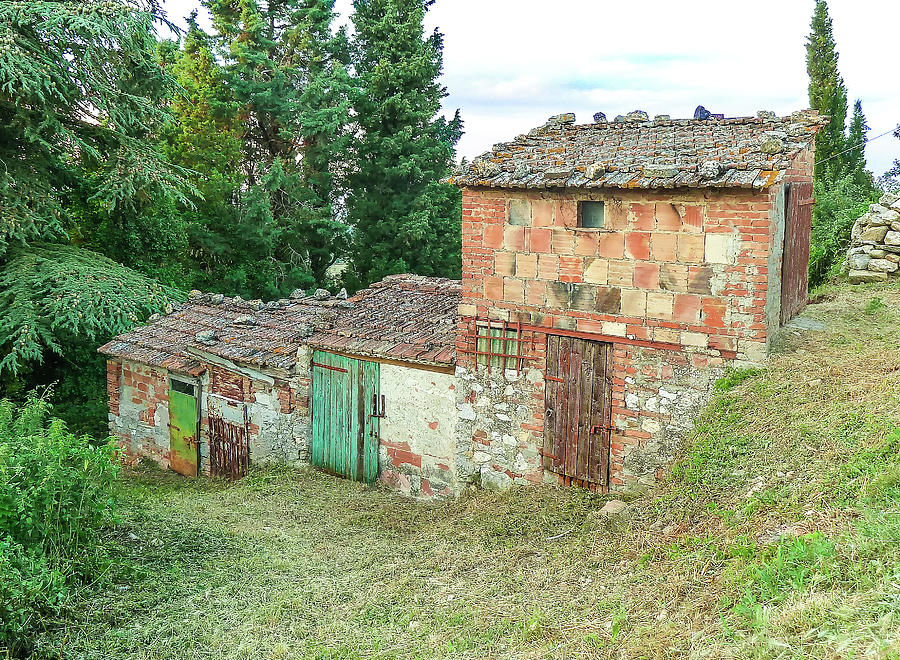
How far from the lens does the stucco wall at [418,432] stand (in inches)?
365

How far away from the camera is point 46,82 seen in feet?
40.8

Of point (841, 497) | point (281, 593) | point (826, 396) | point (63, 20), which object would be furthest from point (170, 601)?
point (63, 20)

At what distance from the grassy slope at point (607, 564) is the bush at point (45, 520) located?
29cm

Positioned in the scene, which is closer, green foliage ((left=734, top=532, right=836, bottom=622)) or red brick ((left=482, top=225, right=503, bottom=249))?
green foliage ((left=734, top=532, right=836, bottom=622))

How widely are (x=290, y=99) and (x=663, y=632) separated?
21457mm

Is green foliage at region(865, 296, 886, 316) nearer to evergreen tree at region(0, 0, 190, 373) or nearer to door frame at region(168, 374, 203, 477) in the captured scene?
door frame at region(168, 374, 203, 477)

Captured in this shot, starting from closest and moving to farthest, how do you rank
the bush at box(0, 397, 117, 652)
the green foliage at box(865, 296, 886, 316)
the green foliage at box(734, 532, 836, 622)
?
the green foliage at box(734, 532, 836, 622), the bush at box(0, 397, 117, 652), the green foliage at box(865, 296, 886, 316)

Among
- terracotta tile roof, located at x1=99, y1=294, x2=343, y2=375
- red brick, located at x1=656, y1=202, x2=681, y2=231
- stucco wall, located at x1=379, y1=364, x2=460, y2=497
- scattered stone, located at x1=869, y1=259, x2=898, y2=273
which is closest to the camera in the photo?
red brick, located at x1=656, y1=202, x2=681, y2=231

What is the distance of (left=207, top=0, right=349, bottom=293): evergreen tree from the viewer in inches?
882

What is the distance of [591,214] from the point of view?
26.1 ft

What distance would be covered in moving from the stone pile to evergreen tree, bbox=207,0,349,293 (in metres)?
15.0

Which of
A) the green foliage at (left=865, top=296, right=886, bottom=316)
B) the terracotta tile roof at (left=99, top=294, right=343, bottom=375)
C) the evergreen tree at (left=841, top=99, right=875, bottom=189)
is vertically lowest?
the terracotta tile roof at (left=99, top=294, right=343, bottom=375)

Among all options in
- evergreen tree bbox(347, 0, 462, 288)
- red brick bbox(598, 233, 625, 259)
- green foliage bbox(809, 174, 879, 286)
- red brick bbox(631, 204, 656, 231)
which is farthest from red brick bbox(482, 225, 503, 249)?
evergreen tree bbox(347, 0, 462, 288)

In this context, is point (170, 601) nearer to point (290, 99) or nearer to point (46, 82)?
point (46, 82)
